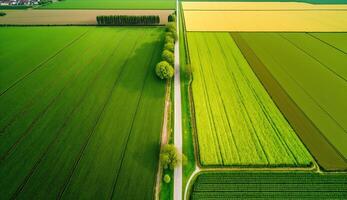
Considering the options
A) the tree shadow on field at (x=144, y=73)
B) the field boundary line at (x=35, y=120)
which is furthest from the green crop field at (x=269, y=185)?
the field boundary line at (x=35, y=120)

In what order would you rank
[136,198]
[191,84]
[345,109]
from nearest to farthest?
[136,198] < [345,109] < [191,84]

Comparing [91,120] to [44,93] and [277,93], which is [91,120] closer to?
[44,93]

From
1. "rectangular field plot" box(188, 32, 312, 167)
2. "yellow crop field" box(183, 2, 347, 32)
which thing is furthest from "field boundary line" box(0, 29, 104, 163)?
"yellow crop field" box(183, 2, 347, 32)

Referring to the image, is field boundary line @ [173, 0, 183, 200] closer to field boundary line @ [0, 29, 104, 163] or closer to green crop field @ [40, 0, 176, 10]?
field boundary line @ [0, 29, 104, 163]

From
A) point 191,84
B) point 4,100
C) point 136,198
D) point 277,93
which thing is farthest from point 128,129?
point 277,93

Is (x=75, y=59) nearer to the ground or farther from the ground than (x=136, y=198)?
farther from the ground
